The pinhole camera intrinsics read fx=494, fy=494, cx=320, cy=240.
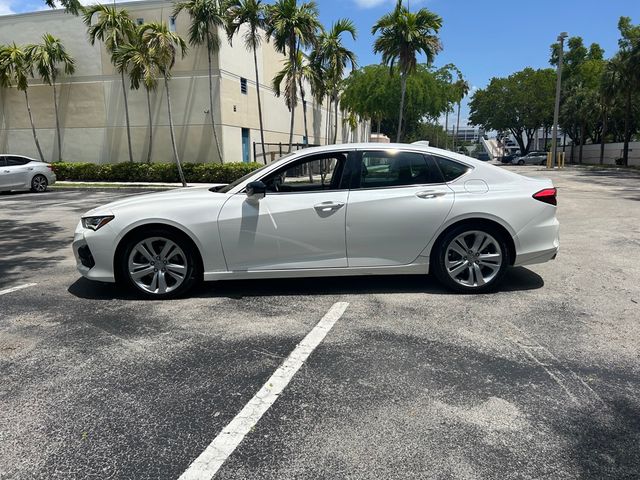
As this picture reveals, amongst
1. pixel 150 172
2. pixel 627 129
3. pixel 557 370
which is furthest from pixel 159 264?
pixel 627 129

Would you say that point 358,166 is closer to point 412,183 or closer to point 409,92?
point 412,183

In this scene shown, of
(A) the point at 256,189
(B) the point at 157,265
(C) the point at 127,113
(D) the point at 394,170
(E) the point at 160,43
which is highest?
(E) the point at 160,43

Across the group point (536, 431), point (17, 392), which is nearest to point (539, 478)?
point (536, 431)

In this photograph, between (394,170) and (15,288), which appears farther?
(15,288)

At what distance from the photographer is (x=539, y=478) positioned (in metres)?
2.36

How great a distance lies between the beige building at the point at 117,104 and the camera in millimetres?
22375

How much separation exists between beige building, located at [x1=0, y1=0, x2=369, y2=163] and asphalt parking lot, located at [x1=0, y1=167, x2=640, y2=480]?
18.2 meters

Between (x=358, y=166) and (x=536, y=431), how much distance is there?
3095mm

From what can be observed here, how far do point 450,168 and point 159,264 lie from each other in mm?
3183

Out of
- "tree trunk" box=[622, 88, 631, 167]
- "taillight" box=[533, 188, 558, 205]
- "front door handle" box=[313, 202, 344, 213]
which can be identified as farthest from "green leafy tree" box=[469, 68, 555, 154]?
"front door handle" box=[313, 202, 344, 213]

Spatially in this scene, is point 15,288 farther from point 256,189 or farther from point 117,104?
point 117,104

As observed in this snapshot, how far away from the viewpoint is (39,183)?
18453 mm

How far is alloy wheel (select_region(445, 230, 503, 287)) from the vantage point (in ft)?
16.8

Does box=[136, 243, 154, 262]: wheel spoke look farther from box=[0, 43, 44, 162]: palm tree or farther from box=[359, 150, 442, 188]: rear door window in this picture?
box=[0, 43, 44, 162]: palm tree
